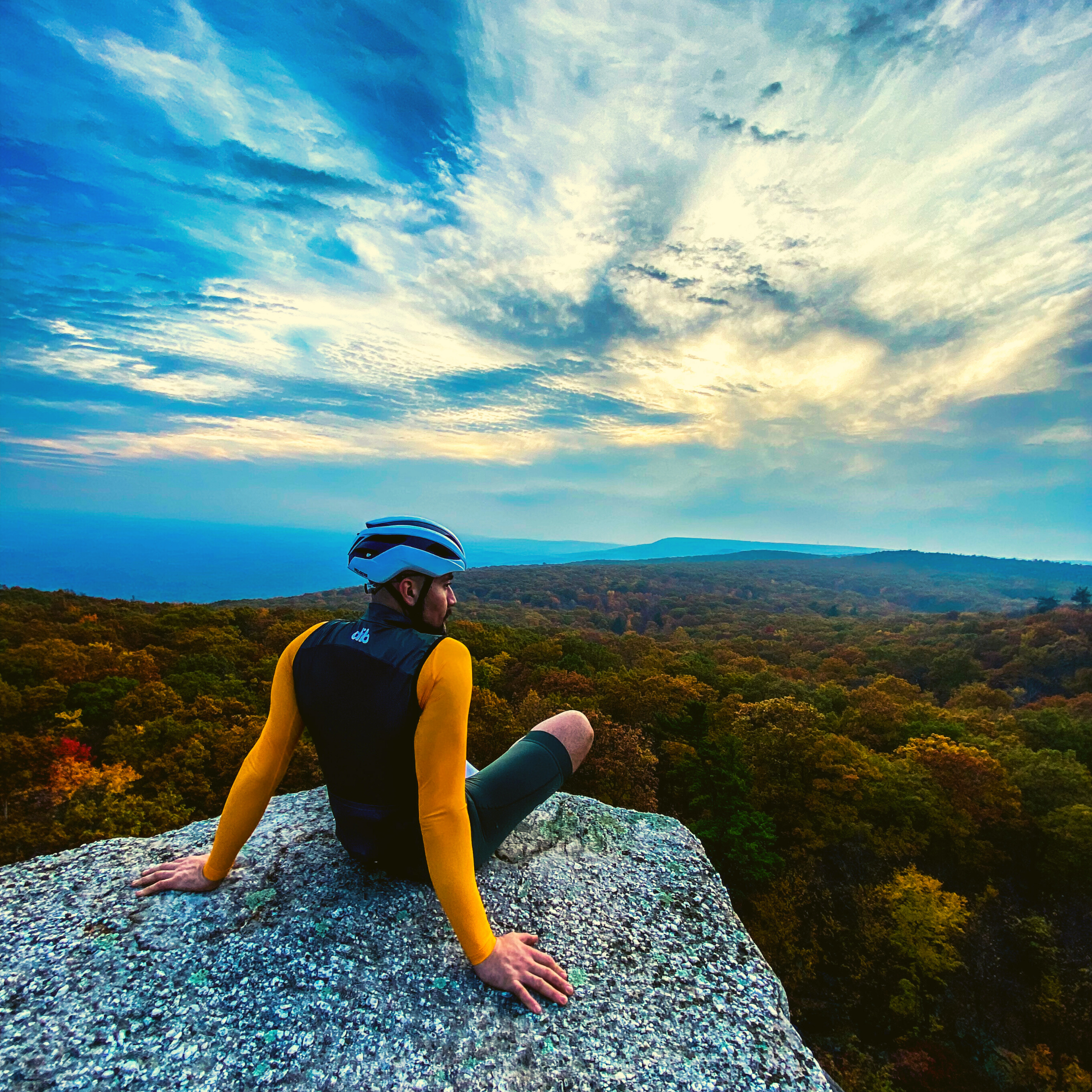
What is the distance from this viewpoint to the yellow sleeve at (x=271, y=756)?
10.1 feet

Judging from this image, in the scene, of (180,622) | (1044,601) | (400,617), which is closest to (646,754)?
(400,617)

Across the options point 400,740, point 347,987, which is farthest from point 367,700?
point 347,987

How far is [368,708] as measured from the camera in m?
2.80

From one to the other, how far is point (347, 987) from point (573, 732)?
2.08m

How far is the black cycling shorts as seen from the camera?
3.40 meters

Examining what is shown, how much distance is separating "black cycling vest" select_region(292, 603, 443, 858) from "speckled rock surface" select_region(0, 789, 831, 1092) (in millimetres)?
900

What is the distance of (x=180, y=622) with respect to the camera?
32.0 m

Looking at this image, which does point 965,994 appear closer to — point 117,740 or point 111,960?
point 111,960

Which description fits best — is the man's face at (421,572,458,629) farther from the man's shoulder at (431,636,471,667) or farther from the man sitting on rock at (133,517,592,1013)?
the man's shoulder at (431,636,471,667)

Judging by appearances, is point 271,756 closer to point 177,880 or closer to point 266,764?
point 266,764

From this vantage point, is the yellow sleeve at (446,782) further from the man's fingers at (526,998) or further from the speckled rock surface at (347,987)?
the speckled rock surface at (347,987)

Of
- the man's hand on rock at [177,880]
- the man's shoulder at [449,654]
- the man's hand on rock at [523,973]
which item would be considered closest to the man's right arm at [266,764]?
the man's hand on rock at [177,880]

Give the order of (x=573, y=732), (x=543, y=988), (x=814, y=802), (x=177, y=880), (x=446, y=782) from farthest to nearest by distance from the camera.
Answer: (x=814, y=802)
(x=573, y=732)
(x=177, y=880)
(x=543, y=988)
(x=446, y=782)

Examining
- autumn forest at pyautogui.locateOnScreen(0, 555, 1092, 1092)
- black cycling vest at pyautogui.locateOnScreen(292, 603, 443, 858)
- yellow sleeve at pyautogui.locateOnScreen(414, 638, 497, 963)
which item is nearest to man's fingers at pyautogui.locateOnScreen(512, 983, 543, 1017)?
yellow sleeve at pyautogui.locateOnScreen(414, 638, 497, 963)
